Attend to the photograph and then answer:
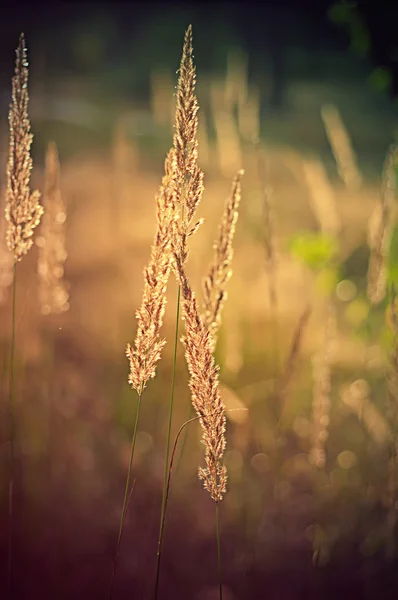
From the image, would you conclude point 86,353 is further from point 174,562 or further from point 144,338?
point 144,338

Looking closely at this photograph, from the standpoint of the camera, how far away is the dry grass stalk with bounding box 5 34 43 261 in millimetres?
773

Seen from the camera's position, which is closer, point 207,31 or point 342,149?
point 342,149

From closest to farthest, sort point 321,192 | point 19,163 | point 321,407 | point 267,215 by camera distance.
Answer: point 19,163 → point 267,215 → point 321,407 → point 321,192

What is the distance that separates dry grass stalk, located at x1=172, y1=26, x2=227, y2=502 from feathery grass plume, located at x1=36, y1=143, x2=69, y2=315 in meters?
0.47

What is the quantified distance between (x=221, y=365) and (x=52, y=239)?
0.57 meters

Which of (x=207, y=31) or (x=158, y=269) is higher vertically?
(x=207, y=31)

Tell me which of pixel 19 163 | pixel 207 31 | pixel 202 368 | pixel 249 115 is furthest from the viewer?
pixel 207 31

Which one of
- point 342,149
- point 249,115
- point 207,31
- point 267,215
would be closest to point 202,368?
point 267,215

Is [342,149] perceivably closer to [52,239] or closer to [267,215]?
[267,215]

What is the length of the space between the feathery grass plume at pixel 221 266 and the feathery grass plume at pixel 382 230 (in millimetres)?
506

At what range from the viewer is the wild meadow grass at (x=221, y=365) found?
2.54ft

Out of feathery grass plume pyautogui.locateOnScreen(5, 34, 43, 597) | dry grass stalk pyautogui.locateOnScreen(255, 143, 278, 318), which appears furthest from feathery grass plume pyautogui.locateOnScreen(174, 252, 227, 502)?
dry grass stalk pyautogui.locateOnScreen(255, 143, 278, 318)

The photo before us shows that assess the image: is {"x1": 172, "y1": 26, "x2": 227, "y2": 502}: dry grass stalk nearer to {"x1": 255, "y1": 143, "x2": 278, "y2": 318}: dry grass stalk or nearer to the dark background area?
{"x1": 255, "y1": 143, "x2": 278, "y2": 318}: dry grass stalk

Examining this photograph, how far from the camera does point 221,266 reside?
804 millimetres
